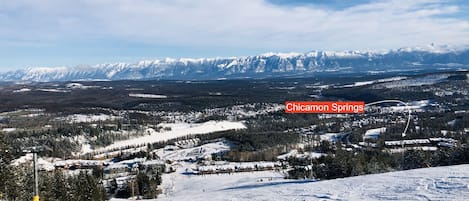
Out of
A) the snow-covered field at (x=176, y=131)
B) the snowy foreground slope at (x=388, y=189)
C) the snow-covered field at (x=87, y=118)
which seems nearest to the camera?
the snowy foreground slope at (x=388, y=189)

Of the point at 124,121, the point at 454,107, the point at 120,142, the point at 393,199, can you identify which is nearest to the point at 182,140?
the point at 120,142

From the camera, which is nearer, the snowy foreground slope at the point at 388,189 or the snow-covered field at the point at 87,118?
the snowy foreground slope at the point at 388,189

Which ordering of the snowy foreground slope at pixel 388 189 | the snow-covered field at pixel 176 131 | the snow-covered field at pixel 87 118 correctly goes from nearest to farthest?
the snowy foreground slope at pixel 388 189 → the snow-covered field at pixel 176 131 → the snow-covered field at pixel 87 118

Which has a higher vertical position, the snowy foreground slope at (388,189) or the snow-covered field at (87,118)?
the snowy foreground slope at (388,189)

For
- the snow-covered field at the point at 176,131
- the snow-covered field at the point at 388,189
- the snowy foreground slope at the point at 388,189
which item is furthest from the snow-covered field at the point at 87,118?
the snow-covered field at the point at 388,189

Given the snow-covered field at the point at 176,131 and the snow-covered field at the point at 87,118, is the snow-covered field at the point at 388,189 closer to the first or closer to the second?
the snow-covered field at the point at 176,131

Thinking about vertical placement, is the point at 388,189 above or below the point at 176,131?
above

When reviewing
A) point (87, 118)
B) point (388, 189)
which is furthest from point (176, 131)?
point (388, 189)

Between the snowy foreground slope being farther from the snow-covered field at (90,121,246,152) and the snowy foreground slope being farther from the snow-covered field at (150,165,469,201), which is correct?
the snow-covered field at (90,121,246,152)

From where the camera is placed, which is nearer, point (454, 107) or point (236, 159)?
point (236, 159)

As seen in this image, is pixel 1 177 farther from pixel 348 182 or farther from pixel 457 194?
pixel 457 194

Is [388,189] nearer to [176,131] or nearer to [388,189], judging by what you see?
[388,189]
